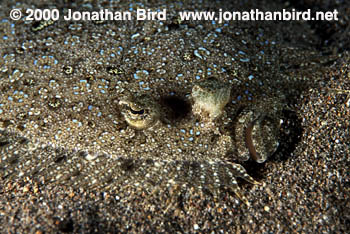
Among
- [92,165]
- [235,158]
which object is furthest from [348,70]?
[92,165]

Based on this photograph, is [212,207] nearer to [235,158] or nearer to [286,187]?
[235,158]

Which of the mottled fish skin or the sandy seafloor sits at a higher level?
the mottled fish skin

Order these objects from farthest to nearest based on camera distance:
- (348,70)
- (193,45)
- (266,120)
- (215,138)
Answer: (348,70)
(193,45)
(266,120)
(215,138)

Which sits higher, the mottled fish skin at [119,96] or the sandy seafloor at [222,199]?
the mottled fish skin at [119,96]

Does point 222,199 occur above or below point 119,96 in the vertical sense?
below
